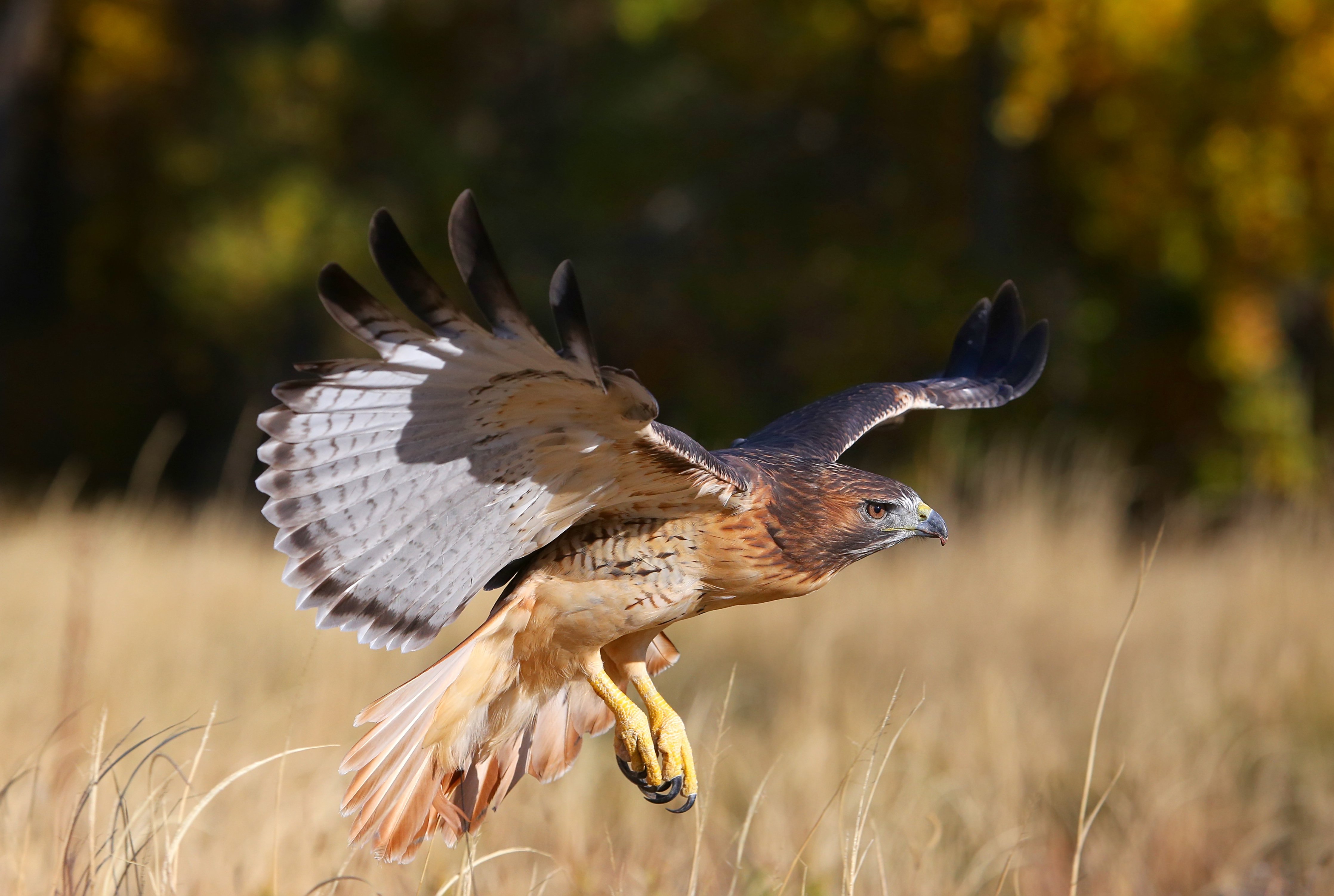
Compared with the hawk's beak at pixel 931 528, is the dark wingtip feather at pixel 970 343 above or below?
above

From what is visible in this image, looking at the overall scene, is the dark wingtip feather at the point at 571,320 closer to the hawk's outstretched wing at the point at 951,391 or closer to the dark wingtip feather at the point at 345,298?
the dark wingtip feather at the point at 345,298

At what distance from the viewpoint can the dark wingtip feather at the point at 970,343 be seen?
12.9 feet

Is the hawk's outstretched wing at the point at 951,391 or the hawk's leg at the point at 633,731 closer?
the hawk's leg at the point at 633,731

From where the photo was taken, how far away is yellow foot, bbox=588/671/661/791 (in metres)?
2.63

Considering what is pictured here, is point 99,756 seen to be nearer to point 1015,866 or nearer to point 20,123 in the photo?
point 1015,866

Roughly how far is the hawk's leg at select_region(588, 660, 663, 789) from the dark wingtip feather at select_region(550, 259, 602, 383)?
83 centimetres

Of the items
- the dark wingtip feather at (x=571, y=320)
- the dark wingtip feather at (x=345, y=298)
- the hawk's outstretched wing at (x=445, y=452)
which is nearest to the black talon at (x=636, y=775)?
the hawk's outstretched wing at (x=445, y=452)

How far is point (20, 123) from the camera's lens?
13859 millimetres

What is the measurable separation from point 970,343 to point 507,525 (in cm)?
203

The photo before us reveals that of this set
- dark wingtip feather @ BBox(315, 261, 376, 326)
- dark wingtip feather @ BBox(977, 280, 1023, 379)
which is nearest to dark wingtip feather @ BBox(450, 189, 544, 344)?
dark wingtip feather @ BBox(315, 261, 376, 326)

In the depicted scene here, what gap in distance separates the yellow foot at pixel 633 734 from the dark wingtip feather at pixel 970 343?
1.75 m

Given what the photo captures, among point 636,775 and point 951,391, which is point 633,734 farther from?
point 951,391

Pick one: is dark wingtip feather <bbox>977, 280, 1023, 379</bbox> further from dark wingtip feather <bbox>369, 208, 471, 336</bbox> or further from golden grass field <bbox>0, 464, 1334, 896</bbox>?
dark wingtip feather <bbox>369, 208, 471, 336</bbox>

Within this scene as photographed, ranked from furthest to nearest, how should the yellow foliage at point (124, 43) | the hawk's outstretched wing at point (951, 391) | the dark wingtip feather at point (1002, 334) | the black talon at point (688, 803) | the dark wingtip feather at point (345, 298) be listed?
the yellow foliage at point (124, 43) → the dark wingtip feather at point (1002, 334) → the hawk's outstretched wing at point (951, 391) → the black talon at point (688, 803) → the dark wingtip feather at point (345, 298)
